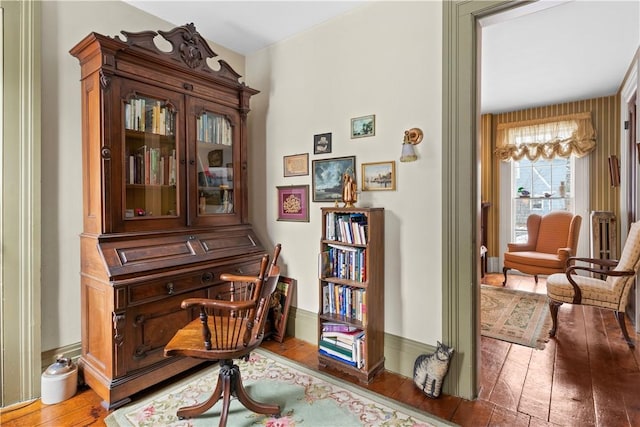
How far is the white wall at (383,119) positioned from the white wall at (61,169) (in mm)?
1507

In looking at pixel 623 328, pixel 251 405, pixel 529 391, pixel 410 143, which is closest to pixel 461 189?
pixel 410 143

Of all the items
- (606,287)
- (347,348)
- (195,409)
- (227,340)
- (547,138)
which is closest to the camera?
(227,340)

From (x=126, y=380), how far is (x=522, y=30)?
4.05 m

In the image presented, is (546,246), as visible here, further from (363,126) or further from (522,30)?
(363,126)

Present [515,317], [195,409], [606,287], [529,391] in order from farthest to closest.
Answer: [515,317], [606,287], [529,391], [195,409]

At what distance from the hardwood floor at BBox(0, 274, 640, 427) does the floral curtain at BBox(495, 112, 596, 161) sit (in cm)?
291

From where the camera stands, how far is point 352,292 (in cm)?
234

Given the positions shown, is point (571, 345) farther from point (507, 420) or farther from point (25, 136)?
point (25, 136)

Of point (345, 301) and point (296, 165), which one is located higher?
point (296, 165)

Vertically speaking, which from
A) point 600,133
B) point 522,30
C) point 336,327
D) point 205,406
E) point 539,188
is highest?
point 522,30

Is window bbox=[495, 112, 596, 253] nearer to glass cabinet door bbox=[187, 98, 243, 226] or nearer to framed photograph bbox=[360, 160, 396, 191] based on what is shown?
framed photograph bbox=[360, 160, 396, 191]

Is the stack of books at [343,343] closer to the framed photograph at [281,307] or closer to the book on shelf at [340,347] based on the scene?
the book on shelf at [340,347]

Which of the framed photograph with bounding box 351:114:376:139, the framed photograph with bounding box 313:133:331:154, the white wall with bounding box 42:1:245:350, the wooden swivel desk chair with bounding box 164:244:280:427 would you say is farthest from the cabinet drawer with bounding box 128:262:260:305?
the framed photograph with bounding box 351:114:376:139

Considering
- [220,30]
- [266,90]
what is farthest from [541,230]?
[220,30]
